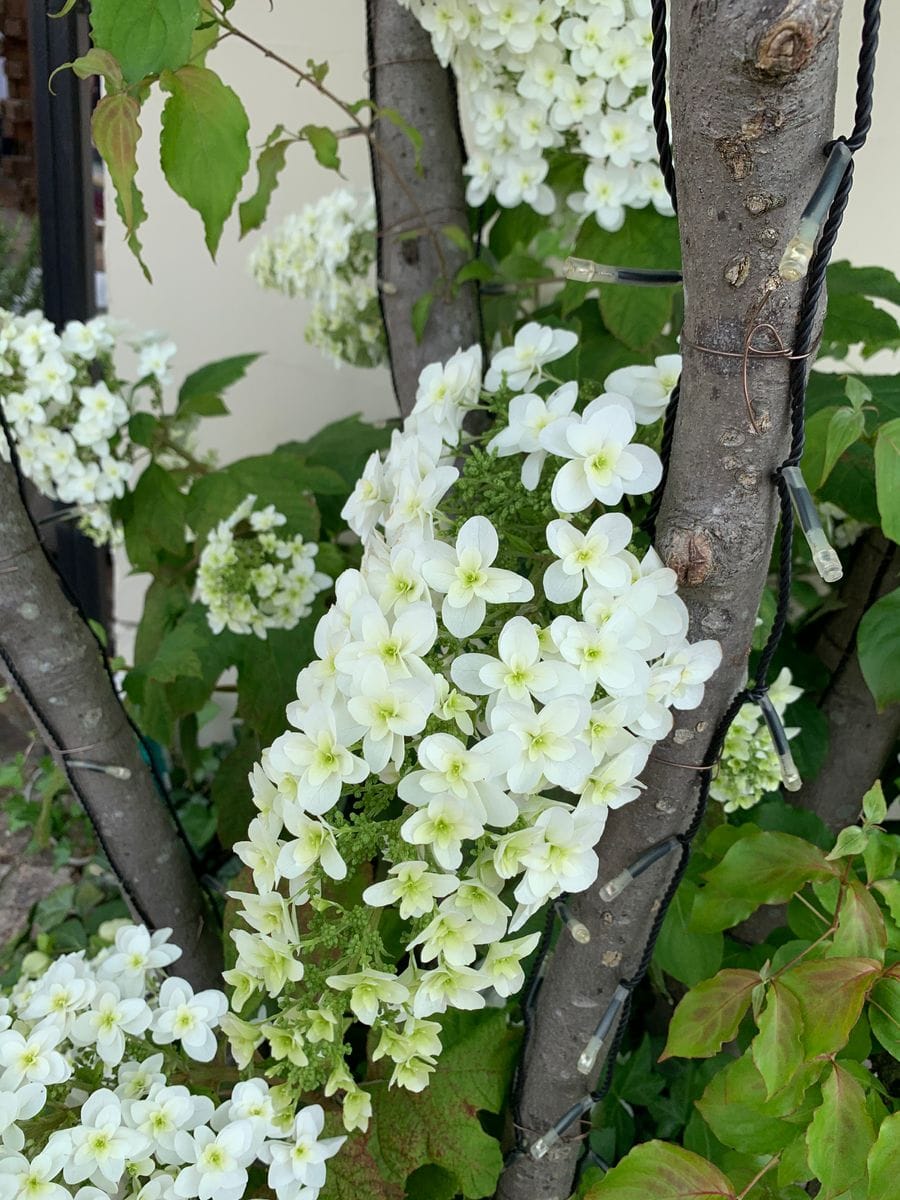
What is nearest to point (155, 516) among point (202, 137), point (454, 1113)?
point (202, 137)

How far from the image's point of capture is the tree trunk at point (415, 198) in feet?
3.24

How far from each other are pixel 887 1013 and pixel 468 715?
332mm

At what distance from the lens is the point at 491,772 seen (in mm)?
460

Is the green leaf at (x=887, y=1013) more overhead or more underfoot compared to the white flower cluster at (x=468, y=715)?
more underfoot

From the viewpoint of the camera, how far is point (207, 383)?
3.95 feet

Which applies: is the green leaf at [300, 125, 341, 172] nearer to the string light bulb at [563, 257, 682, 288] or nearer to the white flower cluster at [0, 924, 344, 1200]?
the string light bulb at [563, 257, 682, 288]

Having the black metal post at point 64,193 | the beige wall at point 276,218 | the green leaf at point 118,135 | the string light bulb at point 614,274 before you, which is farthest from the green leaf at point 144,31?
the black metal post at point 64,193

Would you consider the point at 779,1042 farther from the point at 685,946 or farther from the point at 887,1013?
the point at 685,946

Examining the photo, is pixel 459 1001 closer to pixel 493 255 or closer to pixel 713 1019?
pixel 713 1019

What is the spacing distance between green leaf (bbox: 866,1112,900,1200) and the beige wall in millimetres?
1102

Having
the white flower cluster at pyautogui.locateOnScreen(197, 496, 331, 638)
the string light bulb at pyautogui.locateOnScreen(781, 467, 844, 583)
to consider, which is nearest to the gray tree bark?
the white flower cluster at pyautogui.locateOnScreen(197, 496, 331, 638)

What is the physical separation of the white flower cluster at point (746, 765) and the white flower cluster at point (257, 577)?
449 mm

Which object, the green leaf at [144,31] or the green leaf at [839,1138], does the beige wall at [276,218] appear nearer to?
the green leaf at [144,31]

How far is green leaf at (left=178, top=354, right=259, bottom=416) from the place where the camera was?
47.1 inches
